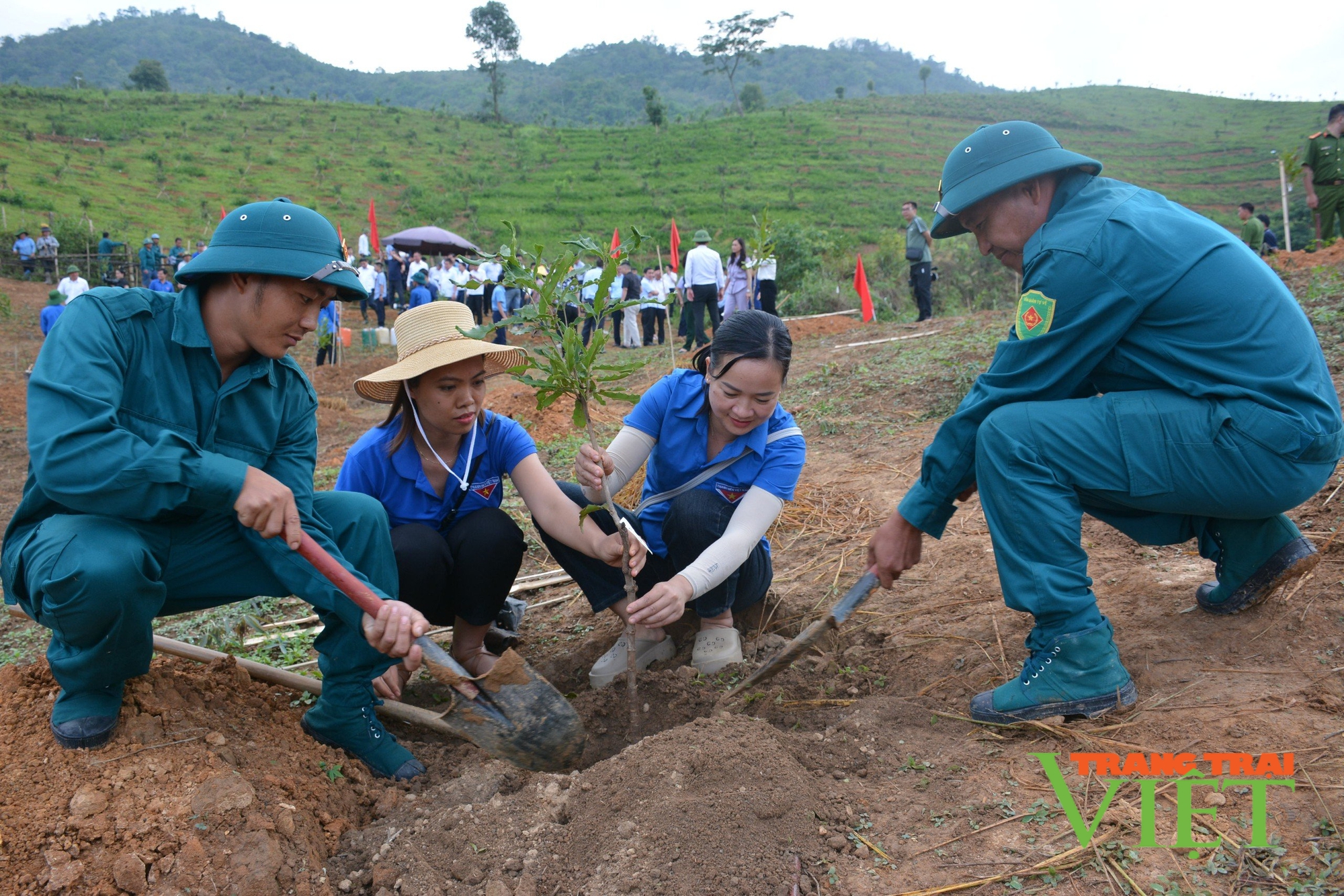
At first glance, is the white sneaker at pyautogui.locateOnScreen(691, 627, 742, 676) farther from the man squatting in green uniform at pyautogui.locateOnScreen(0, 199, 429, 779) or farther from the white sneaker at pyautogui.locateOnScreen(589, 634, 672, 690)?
the man squatting in green uniform at pyautogui.locateOnScreen(0, 199, 429, 779)

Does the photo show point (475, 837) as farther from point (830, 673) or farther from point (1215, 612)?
point (1215, 612)

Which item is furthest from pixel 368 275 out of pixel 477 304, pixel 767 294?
pixel 767 294

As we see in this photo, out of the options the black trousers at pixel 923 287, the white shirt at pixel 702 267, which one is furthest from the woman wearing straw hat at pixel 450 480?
the black trousers at pixel 923 287

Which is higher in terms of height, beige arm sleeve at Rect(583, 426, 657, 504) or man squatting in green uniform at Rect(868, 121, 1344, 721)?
man squatting in green uniform at Rect(868, 121, 1344, 721)

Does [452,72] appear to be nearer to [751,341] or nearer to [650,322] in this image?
A: [650,322]

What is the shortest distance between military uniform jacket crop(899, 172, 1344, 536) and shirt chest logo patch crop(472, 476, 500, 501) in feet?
5.34

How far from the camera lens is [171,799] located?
1.80m

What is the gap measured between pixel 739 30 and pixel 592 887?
243ft

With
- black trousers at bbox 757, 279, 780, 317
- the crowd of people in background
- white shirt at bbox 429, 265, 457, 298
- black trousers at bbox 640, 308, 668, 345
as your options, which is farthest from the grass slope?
black trousers at bbox 757, 279, 780, 317

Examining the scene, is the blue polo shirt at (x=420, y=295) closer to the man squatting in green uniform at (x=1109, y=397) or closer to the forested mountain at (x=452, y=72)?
the man squatting in green uniform at (x=1109, y=397)

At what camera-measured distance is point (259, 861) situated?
5.59 ft

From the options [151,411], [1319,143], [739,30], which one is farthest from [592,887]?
[739,30]

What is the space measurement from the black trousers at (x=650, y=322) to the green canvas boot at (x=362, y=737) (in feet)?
44.7

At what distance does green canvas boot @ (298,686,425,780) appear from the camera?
7.23 ft
